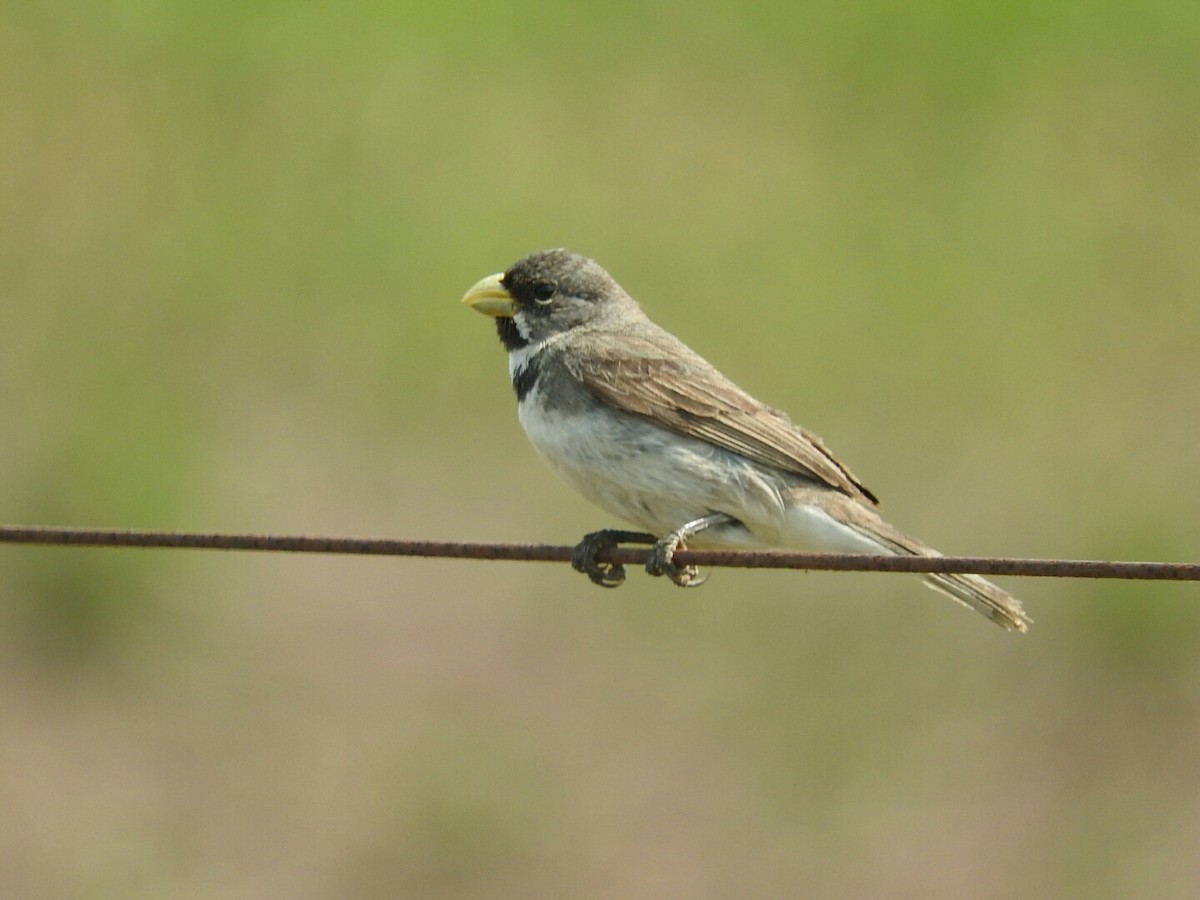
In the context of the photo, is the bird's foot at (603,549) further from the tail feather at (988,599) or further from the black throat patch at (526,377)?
the tail feather at (988,599)

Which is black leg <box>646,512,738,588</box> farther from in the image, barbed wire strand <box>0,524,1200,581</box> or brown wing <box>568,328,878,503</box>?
barbed wire strand <box>0,524,1200,581</box>

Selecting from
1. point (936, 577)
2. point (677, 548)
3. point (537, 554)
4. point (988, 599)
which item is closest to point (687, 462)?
point (677, 548)

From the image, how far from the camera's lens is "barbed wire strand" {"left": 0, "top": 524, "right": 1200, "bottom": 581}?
16.8 ft

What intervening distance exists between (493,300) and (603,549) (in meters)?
1.73

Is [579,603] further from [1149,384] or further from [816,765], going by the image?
[1149,384]

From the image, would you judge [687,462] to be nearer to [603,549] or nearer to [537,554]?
[603,549]

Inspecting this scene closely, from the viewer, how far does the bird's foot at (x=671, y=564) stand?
6754 mm

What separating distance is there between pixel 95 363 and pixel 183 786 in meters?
3.61

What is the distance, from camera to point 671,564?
22.3 ft

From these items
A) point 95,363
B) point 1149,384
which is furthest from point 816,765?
point 95,363

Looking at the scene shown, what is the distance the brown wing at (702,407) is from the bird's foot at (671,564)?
47cm

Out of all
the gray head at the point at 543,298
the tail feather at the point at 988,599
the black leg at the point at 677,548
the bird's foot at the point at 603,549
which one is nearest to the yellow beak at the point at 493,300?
the gray head at the point at 543,298

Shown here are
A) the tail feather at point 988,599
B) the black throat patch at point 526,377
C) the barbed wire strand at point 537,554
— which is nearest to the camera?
the barbed wire strand at point 537,554

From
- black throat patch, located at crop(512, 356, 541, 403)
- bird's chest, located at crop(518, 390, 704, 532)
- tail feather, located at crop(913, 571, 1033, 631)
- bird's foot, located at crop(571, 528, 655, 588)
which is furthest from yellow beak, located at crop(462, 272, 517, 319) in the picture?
tail feather, located at crop(913, 571, 1033, 631)
